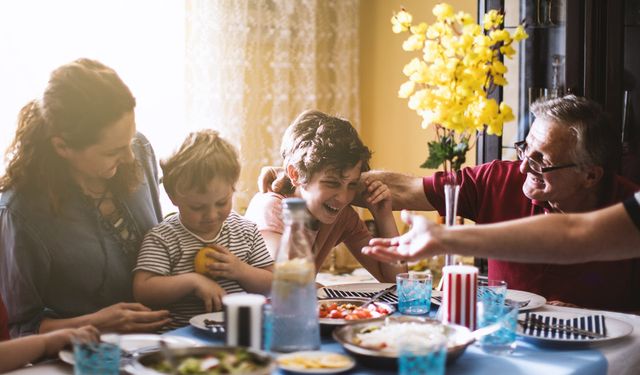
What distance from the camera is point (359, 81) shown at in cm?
555

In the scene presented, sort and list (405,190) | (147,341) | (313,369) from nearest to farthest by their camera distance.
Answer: (313,369), (147,341), (405,190)

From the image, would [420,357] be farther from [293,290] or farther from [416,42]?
[416,42]

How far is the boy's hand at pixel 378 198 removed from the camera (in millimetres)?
2479

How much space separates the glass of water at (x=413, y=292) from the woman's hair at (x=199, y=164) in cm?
48

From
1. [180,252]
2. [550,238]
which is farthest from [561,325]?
[180,252]

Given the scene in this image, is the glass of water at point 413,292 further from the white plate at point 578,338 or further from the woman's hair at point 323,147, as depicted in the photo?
the woman's hair at point 323,147

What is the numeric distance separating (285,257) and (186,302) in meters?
0.50

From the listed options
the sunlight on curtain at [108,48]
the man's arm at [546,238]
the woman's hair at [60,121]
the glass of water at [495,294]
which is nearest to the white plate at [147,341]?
the woman's hair at [60,121]

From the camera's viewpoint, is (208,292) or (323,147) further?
(323,147)

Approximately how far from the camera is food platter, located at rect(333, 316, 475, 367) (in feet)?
4.71

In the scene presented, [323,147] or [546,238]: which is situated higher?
[323,147]

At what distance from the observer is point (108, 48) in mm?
3963

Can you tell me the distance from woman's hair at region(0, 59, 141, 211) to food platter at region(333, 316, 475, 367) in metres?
0.73

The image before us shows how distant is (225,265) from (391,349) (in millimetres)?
583
